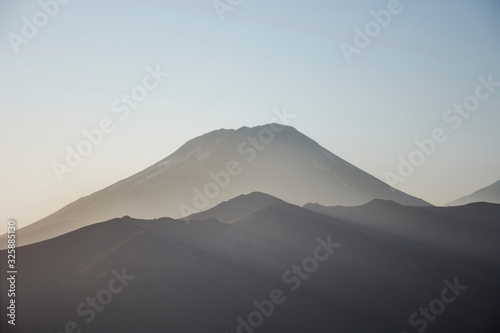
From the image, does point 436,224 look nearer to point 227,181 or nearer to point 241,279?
point 241,279

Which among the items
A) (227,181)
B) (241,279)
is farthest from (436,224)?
(227,181)

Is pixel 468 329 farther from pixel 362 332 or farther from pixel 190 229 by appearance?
pixel 190 229

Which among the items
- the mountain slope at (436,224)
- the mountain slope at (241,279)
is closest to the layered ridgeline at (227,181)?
the mountain slope at (436,224)

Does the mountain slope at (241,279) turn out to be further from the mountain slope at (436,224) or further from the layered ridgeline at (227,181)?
the layered ridgeline at (227,181)

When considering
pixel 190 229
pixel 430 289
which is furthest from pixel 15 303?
pixel 430 289

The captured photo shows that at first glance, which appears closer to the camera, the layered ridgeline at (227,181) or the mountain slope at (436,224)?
the mountain slope at (436,224)
